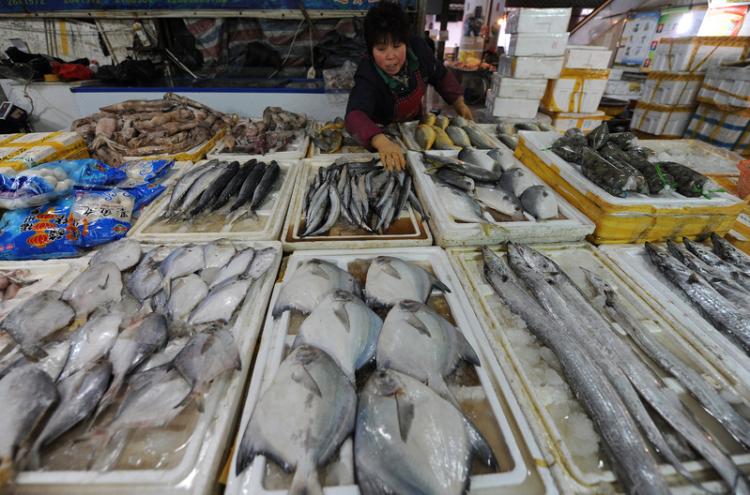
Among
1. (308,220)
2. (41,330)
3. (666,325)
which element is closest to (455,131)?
(308,220)

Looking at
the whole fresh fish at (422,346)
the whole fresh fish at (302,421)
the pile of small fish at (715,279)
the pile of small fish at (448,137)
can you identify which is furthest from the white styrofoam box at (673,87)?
the whole fresh fish at (302,421)

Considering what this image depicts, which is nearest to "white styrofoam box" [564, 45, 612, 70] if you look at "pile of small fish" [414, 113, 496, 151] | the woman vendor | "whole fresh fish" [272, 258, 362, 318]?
the woman vendor

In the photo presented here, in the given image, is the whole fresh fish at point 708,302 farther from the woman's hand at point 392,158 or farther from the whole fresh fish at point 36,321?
the whole fresh fish at point 36,321

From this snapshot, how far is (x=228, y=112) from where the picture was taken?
587 centimetres

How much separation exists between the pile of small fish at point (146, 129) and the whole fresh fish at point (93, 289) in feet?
7.93

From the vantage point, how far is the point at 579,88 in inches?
250

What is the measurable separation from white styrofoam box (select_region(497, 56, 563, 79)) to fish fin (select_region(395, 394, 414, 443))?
705 centimetres

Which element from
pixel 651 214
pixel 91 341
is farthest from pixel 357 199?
pixel 651 214

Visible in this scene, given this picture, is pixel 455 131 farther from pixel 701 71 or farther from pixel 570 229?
pixel 701 71

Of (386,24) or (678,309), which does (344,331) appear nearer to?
(678,309)

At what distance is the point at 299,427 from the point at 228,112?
241 inches

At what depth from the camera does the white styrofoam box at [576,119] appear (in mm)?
6574

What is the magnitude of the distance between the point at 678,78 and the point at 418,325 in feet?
28.0

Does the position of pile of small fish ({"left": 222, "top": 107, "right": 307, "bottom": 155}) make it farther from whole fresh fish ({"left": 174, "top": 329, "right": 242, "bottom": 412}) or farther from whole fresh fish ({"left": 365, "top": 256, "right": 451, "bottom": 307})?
whole fresh fish ({"left": 174, "top": 329, "right": 242, "bottom": 412})
